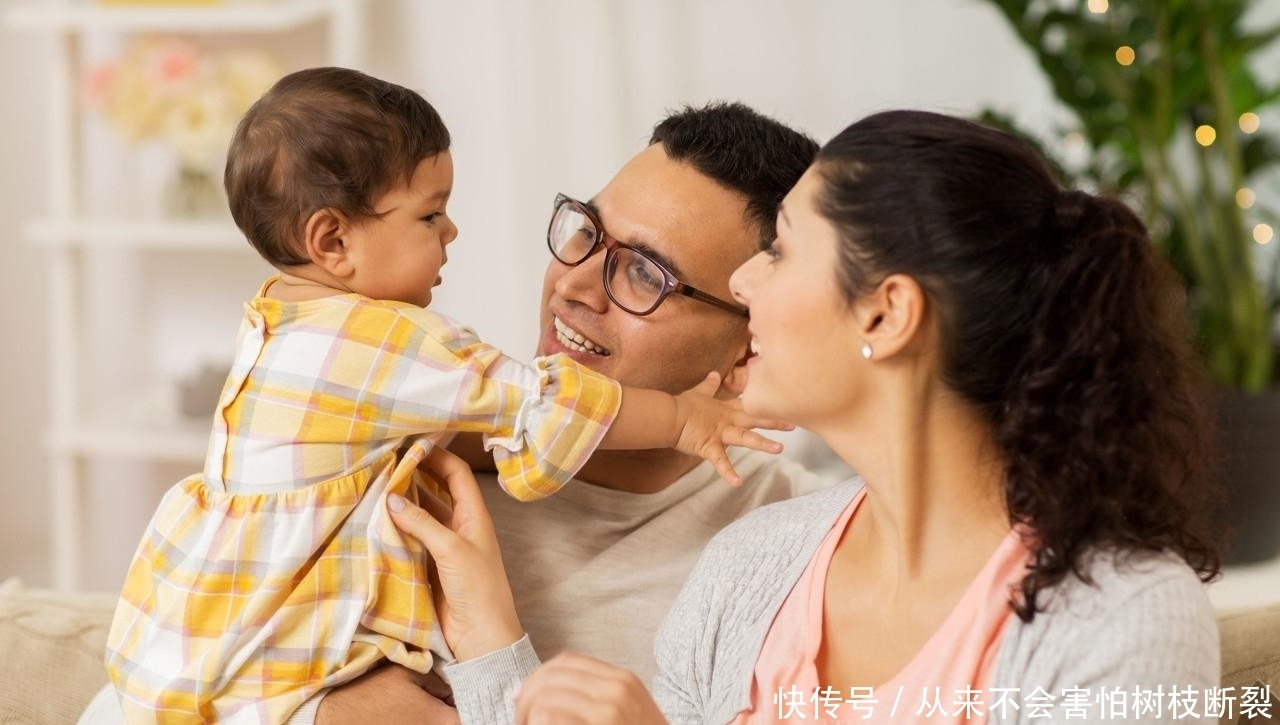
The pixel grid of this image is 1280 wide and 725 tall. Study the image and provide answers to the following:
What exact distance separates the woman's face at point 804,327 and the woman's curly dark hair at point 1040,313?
0.10 feet

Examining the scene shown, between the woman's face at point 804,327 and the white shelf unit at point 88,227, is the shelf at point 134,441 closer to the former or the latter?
the white shelf unit at point 88,227

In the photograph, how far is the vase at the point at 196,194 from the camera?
137 inches

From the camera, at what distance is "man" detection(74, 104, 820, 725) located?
177 cm

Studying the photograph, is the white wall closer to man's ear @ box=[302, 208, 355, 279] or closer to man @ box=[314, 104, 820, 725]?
man @ box=[314, 104, 820, 725]

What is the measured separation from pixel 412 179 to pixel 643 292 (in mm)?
413

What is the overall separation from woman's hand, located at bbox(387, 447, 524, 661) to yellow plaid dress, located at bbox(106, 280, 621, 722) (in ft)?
0.08

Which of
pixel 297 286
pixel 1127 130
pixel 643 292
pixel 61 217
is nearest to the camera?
pixel 297 286

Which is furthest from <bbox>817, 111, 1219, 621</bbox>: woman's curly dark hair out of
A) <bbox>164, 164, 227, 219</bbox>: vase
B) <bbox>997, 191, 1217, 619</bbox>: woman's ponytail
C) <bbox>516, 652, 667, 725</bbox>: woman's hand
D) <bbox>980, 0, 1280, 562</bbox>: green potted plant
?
<bbox>164, 164, 227, 219</bbox>: vase

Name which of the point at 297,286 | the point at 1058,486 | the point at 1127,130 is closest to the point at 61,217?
the point at 297,286

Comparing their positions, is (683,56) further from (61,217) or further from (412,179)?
(412,179)

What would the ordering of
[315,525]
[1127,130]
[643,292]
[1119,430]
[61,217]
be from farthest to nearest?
[61,217]
[1127,130]
[643,292]
[315,525]
[1119,430]

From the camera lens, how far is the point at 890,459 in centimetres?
140

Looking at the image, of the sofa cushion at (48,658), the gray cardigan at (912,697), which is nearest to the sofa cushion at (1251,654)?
the gray cardigan at (912,697)

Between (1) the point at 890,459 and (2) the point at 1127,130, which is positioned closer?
(1) the point at 890,459
